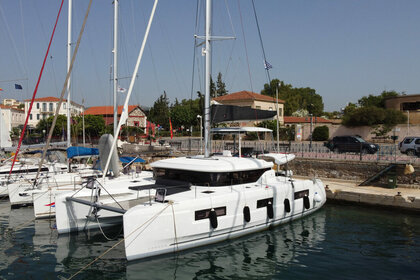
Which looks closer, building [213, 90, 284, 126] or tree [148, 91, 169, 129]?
building [213, 90, 284, 126]

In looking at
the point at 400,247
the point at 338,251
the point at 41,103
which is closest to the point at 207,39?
the point at 338,251

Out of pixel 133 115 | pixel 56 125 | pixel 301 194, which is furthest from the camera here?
pixel 133 115

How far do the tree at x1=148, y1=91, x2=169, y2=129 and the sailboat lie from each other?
65.2m

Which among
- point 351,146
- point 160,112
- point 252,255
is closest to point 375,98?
point 160,112

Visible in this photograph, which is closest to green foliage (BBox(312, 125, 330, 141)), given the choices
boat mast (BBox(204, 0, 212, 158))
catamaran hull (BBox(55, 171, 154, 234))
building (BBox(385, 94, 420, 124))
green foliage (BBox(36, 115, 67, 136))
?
building (BBox(385, 94, 420, 124))

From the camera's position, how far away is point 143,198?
1148 cm

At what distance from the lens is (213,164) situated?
38.7 ft

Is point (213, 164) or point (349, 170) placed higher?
point (213, 164)

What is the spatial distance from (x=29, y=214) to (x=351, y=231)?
12.9m

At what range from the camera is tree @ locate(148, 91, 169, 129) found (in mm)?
78188

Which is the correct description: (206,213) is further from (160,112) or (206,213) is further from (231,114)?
(160,112)

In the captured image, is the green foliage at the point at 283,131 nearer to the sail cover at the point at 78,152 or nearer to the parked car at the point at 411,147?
the parked car at the point at 411,147

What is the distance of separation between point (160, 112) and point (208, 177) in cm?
7107

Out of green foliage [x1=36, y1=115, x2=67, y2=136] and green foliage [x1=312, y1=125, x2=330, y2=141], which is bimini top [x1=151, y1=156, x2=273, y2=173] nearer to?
green foliage [x1=312, y1=125, x2=330, y2=141]
